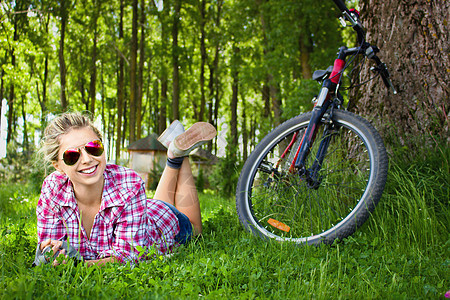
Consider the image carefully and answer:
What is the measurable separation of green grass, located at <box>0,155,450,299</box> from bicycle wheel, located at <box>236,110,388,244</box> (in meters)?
0.21

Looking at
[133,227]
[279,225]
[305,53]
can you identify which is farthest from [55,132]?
[305,53]

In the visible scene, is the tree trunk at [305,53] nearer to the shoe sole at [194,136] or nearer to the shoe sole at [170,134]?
the shoe sole at [170,134]

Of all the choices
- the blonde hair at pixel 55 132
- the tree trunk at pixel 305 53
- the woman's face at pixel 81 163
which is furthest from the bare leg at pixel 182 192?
the tree trunk at pixel 305 53

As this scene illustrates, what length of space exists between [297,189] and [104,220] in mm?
1531

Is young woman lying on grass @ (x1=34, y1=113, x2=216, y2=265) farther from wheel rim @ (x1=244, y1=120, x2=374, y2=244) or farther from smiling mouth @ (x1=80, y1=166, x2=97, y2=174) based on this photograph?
wheel rim @ (x1=244, y1=120, x2=374, y2=244)

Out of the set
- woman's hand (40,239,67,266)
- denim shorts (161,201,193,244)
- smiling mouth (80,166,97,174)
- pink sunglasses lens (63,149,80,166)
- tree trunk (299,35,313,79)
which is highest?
tree trunk (299,35,313,79)

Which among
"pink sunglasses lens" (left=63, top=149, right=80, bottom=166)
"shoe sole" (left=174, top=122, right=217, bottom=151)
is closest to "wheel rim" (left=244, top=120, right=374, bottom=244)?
"shoe sole" (left=174, top=122, right=217, bottom=151)

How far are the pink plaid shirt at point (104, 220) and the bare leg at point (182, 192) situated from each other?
0.66 metres

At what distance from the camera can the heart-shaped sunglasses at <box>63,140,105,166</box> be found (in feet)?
7.87

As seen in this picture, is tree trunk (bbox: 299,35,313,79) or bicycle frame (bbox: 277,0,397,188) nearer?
bicycle frame (bbox: 277,0,397,188)

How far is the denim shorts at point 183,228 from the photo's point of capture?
294cm

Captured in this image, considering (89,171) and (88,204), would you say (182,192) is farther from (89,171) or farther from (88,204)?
(89,171)

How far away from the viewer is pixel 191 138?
3121mm

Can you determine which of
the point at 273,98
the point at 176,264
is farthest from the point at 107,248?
the point at 273,98
